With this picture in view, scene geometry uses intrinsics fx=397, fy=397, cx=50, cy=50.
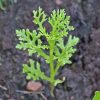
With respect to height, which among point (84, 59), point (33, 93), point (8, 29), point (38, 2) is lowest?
point (33, 93)

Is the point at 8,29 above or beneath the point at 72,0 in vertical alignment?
beneath

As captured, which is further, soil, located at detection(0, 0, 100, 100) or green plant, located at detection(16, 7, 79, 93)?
soil, located at detection(0, 0, 100, 100)

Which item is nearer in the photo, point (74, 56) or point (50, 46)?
point (50, 46)

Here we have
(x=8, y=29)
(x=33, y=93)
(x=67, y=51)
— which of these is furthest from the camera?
(x=8, y=29)

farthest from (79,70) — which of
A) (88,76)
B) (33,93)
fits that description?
(33,93)

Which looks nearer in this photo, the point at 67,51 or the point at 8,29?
the point at 67,51

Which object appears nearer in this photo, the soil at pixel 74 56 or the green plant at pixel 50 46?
the green plant at pixel 50 46

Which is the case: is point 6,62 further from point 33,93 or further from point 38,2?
point 38,2

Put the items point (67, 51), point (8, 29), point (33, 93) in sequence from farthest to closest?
point (8, 29)
point (33, 93)
point (67, 51)
